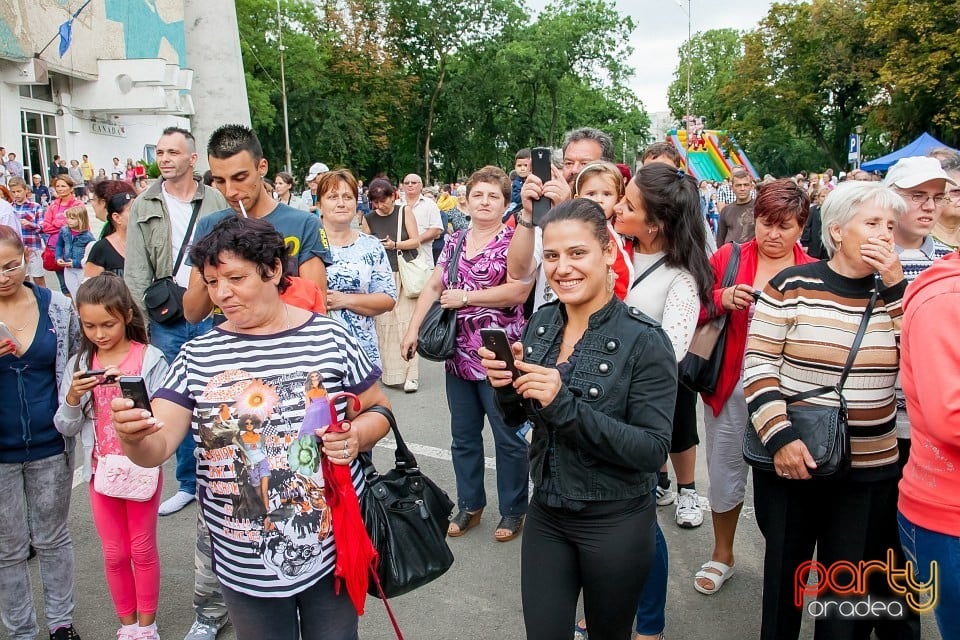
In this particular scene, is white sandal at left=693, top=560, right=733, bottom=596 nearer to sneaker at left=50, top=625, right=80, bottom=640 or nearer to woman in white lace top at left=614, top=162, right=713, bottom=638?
woman in white lace top at left=614, top=162, right=713, bottom=638

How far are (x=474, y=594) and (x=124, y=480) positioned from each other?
71.9 inches

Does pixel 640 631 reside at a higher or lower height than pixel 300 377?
lower

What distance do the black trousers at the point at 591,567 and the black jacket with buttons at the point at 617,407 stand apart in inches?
3.5

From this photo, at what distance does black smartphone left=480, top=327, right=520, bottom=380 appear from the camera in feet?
6.70

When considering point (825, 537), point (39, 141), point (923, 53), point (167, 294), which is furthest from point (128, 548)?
point (923, 53)

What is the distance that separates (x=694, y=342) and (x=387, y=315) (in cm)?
475

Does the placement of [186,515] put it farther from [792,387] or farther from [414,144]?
[414,144]

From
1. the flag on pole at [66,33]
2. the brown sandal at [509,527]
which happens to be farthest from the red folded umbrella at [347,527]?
the flag on pole at [66,33]

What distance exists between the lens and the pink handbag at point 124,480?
3215mm

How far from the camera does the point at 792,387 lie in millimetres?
2820

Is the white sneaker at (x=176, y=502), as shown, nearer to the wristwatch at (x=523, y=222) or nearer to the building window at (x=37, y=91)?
the wristwatch at (x=523, y=222)

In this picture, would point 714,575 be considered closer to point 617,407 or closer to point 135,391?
point 617,407

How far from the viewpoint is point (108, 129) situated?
27328mm

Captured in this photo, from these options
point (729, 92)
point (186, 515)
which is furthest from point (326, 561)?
point (729, 92)
